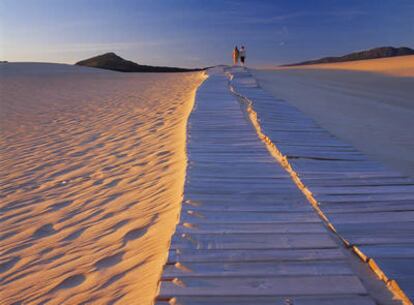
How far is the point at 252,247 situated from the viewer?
250 cm

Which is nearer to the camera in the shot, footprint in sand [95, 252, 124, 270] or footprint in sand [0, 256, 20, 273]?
footprint in sand [95, 252, 124, 270]

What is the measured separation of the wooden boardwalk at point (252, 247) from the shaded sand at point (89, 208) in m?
0.21

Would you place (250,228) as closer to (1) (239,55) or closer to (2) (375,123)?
(2) (375,123)

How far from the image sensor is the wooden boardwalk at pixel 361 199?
91.7 inches

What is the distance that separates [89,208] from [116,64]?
4712 cm

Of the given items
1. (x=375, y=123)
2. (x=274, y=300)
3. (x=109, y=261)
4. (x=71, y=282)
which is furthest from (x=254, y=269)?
(x=375, y=123)

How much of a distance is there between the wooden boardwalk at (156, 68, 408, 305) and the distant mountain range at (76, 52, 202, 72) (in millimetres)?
44573

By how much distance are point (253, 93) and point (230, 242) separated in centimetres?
856

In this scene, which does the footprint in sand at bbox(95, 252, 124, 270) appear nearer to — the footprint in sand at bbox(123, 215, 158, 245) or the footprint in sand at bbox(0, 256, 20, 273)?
the footprint in sand at bbox(123, 215, 158, 245)

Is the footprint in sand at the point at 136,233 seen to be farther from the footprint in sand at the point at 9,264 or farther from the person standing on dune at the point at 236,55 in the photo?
the person standing on dune at the point at 236,55

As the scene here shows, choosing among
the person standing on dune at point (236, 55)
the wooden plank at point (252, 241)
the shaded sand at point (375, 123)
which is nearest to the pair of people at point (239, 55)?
the person standing on dune at point (236, 55)

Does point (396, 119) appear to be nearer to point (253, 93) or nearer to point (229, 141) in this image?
point (253, 93)

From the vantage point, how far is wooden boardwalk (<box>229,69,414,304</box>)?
233 centimetres

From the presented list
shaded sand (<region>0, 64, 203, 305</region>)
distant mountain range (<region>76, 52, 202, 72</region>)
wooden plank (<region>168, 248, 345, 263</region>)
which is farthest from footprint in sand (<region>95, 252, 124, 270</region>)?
distant mountain range (<region>76, 52, 202, 72</region>)
